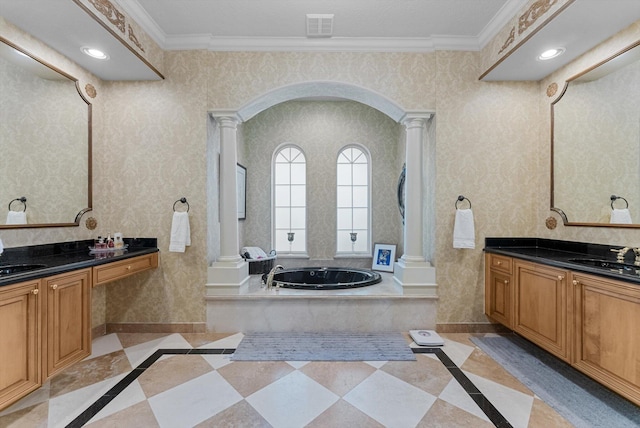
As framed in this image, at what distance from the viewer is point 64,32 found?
2.22 metres

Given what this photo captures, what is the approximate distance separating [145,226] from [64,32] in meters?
1.66

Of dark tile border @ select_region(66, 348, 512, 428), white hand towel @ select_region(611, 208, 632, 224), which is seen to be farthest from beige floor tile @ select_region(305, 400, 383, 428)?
white hand towel @ select_region(611, 208, 632, 224)

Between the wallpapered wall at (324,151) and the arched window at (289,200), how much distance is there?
5.1 inches

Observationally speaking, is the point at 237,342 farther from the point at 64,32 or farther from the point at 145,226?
the point at 64,32

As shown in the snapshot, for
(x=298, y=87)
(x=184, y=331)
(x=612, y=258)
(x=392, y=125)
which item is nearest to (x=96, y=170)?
(x=184, y=331)

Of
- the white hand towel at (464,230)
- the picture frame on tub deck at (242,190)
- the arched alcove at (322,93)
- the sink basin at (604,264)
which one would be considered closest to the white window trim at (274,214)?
the picture frame on tub deck at (242,190)

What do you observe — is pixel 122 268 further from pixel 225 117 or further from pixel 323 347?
pixel 323 347

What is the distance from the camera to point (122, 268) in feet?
7.99

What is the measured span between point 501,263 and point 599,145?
120 centimetres

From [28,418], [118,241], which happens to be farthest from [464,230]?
[28,418]

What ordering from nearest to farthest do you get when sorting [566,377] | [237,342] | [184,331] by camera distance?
[566,377]
[237,342]
[184,331]

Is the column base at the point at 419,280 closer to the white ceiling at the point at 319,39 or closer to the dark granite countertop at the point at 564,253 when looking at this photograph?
the dark granite countertop at the point at 564,253

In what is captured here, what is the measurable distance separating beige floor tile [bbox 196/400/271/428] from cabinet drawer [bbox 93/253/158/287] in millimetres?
1283

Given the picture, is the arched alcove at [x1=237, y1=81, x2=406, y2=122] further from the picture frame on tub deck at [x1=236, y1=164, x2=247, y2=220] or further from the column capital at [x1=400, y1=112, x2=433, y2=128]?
the picture frame on tub deck at [x1=236, y1=164, x2=247, y2=220]
